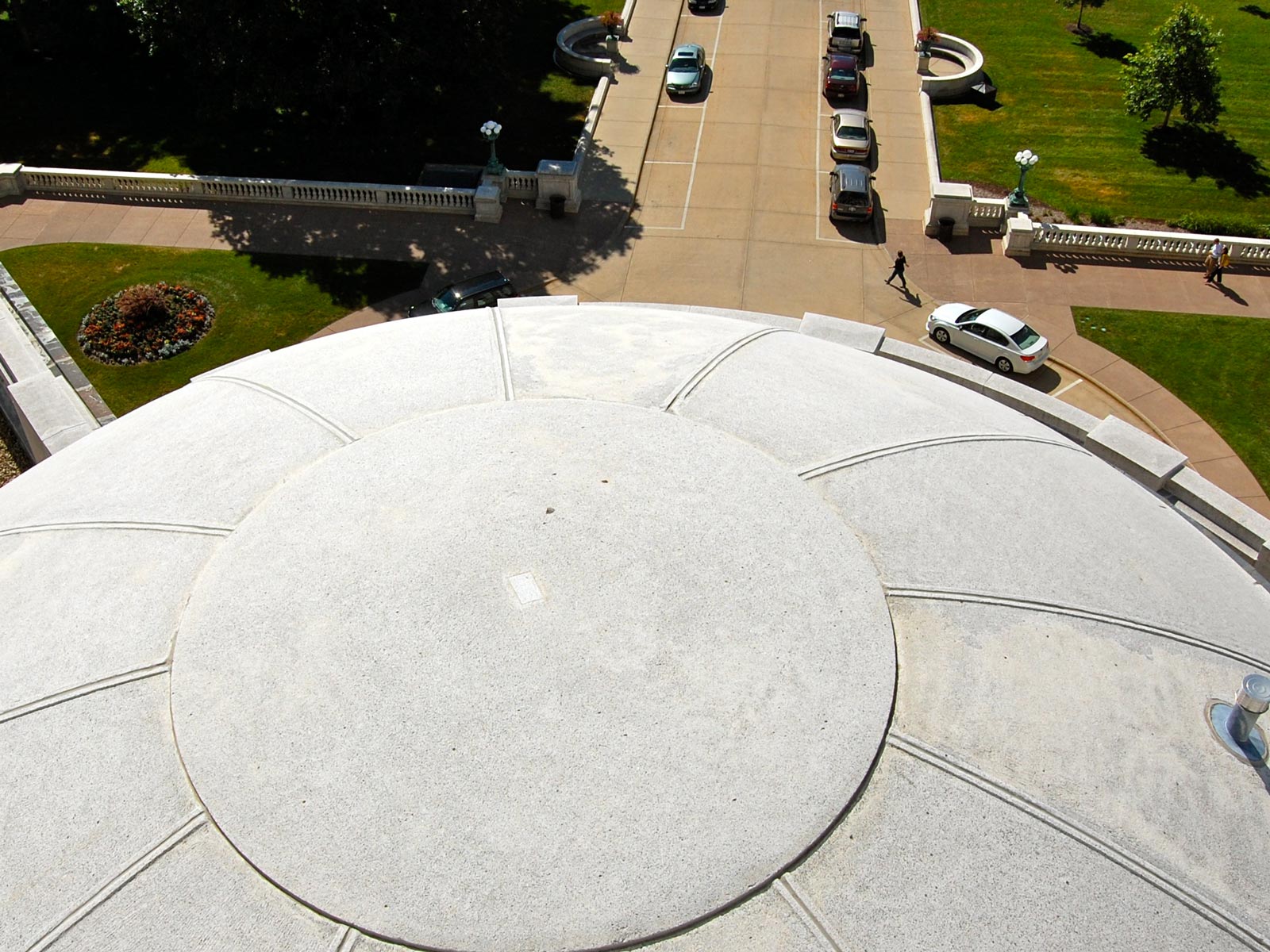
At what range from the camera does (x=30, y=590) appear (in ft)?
51.6

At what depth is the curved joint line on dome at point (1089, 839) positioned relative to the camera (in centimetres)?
1212

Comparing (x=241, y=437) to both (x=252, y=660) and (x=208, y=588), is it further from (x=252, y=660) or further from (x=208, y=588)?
(x=252, y=660)

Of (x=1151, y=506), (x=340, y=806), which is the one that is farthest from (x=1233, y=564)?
(x=340, y=806)

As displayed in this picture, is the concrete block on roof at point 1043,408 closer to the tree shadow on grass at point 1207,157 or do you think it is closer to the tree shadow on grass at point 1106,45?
the tree shadow on grass at point 1207,157

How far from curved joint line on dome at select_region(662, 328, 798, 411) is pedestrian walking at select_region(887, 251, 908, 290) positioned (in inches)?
724

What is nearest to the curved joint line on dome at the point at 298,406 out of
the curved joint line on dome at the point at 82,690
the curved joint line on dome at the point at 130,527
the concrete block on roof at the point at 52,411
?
the curved joint line on dome at the point at 130,527

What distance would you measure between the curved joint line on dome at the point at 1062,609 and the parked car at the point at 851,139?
111ft

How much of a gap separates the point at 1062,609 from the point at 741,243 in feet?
91.9

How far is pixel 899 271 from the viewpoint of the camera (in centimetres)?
3862

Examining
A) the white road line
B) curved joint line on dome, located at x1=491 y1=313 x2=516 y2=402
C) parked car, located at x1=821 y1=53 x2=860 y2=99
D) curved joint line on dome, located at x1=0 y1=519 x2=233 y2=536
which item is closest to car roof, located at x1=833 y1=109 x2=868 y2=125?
parked car, located at x1=821 y1=53 x2=860 y2=99

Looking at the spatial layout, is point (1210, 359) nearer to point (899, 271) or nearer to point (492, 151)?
point (899, 271)

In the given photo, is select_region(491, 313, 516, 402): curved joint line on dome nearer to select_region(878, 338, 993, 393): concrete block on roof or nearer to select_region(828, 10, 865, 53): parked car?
select_region(878, 338, 993, 393): concrete block on roof

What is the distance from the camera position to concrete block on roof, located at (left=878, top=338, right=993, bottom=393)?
24.7 metres

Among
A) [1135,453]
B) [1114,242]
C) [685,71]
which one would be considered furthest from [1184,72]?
[1135,453]
